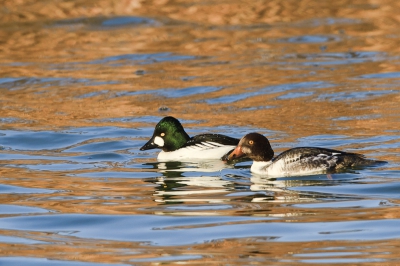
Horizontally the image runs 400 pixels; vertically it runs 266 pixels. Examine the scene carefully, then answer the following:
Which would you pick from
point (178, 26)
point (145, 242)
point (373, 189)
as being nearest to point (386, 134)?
point (373, 189)

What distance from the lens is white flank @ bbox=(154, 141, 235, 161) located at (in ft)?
41.3

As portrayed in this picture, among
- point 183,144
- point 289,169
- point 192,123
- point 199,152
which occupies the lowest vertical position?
point 289,169

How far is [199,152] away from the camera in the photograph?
12812 millimetres

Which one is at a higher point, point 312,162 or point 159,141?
point 159,141

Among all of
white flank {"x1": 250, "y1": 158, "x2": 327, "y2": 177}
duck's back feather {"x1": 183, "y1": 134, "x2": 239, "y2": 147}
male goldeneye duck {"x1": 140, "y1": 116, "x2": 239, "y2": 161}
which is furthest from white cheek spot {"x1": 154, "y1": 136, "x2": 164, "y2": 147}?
white flank {"x1": 250, "y1": 158, "x2": 327, "y2": 177}

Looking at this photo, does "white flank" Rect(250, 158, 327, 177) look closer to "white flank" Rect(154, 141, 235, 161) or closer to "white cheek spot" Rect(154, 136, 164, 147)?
"white flank" Rect(154, 141, 235, 161)

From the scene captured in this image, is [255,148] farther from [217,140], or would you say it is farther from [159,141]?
[159,141]

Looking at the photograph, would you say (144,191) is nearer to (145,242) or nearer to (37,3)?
(145,242)

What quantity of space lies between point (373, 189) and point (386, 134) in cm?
359

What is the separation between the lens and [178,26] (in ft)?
75.4

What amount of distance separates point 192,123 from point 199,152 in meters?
2.75

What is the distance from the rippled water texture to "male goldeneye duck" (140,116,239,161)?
0.23 m

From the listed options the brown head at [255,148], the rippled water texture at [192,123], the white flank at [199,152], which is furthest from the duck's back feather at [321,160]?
the white flank at [199,152]

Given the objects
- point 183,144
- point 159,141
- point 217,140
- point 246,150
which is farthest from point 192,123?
point 246,150
